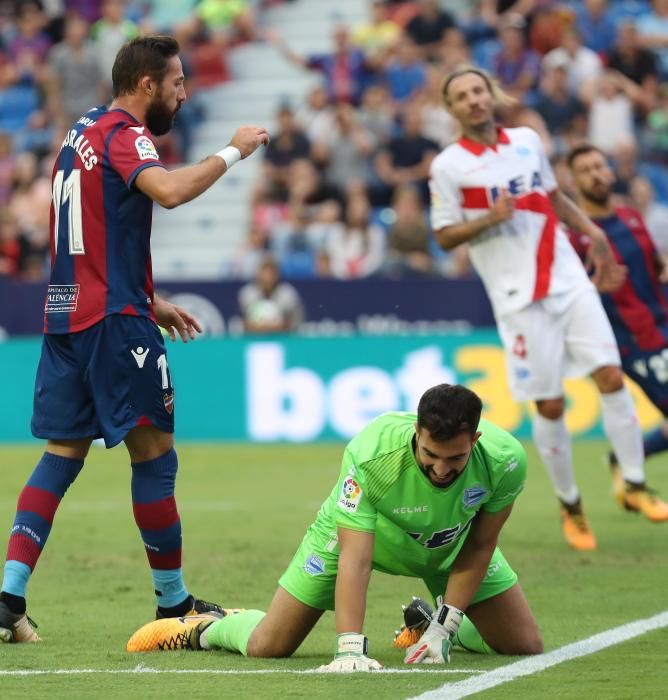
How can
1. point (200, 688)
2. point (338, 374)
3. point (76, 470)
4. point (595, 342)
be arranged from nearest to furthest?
point (200, 688)
point (76, 470)
point (595, 342)
point (338, 374)

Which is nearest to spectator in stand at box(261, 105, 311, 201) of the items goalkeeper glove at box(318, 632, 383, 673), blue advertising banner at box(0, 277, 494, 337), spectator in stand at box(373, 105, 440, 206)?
spectator in stand at box(373, 105, 440, 206)

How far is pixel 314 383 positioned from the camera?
15.9m

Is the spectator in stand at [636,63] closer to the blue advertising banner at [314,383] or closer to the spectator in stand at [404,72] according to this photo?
the spectator in stand at [404,72]

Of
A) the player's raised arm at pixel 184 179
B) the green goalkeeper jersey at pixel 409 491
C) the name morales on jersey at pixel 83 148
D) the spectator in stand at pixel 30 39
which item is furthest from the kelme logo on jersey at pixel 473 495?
the spectator in stand at pixel 30 39

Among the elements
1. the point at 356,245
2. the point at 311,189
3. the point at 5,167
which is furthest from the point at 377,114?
the point at 5,167

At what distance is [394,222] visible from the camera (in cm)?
1791

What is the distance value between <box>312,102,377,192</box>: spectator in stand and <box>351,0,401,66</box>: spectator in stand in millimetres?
1637

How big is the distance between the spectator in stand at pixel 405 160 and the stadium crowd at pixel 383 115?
0.02m

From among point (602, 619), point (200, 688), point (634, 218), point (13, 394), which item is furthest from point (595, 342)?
point (13, 394)

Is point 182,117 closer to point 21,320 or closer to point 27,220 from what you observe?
point 27,220

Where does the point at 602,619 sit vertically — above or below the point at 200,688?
below

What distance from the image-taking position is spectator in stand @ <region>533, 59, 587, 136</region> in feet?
61.0

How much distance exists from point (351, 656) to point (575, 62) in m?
14.6

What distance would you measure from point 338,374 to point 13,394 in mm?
3271
